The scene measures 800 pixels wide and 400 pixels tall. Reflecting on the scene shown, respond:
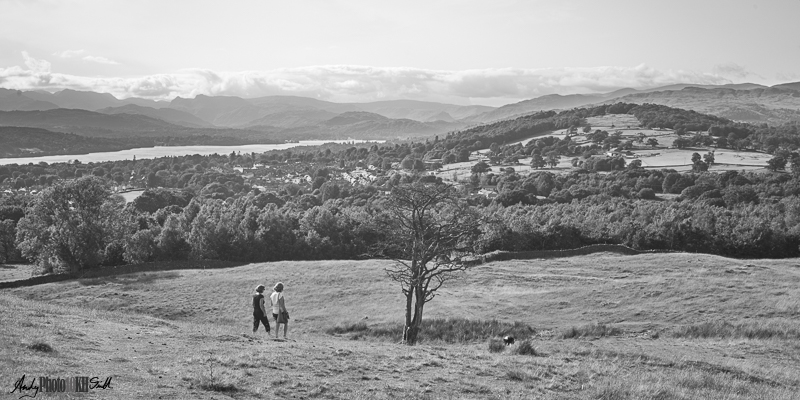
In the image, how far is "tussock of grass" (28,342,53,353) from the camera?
44.1 ft


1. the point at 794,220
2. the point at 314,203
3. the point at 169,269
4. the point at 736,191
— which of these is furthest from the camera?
the point at 314,203

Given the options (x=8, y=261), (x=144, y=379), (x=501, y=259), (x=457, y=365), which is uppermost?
(x=144, y=379)

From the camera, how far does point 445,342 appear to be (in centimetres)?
2617

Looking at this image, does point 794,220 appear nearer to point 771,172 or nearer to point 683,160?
point 771,172

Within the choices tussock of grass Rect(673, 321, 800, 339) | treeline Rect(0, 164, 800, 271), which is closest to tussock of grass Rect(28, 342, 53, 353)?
tussock of grass Rect(673, 321, 800, 339)

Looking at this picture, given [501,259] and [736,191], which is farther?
[736,191]

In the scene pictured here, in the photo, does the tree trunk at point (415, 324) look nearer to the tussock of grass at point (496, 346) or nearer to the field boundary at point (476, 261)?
the tussock of grass at point (496, 346)

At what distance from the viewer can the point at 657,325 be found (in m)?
28.6

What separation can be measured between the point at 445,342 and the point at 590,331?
296 inches

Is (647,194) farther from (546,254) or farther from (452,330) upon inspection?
(452,330)

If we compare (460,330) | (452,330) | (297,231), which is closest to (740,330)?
(460,330)

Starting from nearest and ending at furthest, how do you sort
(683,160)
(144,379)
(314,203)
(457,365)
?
(144,379) → (457,365) → (314,203) → (683,160)

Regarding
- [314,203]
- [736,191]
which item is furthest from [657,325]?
[314,203]

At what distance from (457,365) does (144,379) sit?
904cm
